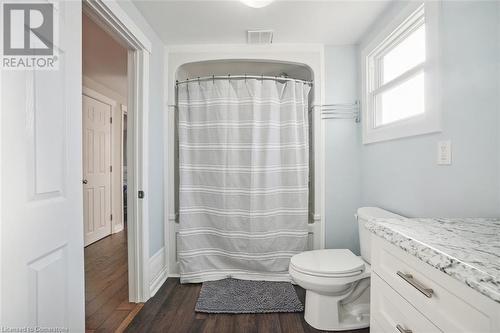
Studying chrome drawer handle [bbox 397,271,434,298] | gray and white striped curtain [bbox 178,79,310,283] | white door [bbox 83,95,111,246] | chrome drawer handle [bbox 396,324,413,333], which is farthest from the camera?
white door [bbox 83,95,111,246]

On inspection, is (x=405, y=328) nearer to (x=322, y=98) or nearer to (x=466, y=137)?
(x=466, y=137)

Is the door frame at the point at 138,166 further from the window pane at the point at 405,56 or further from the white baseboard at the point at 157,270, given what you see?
the window pane at the point at 405,56

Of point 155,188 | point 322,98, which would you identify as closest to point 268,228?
point 155,188

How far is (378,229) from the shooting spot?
964 millimetres

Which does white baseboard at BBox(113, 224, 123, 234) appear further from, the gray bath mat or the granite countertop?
the granite countertop

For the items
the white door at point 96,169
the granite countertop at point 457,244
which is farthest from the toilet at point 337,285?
the white door at point 96,169

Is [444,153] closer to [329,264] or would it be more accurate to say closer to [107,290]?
[329,264]

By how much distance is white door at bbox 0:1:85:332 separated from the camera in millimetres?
754

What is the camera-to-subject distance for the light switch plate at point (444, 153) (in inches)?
49.4

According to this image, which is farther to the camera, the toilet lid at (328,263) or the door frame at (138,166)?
the door frame at (138,166)

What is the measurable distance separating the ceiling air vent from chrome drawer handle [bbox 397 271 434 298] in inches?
76.2

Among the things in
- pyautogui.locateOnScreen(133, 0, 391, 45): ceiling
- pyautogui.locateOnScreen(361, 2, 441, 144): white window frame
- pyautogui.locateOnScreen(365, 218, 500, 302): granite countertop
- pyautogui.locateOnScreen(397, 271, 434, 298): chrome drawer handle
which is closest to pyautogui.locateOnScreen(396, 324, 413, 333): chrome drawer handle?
pyautogui.locateOnScreen(397, 271, 434, 298): chrome drawer handle

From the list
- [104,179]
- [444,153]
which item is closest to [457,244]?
[444,153]
